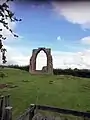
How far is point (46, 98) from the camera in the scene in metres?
10.6

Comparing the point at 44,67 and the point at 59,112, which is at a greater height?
the point at 44,67

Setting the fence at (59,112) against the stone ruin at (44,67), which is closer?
the fence at (59,112)

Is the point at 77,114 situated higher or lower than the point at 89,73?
lower

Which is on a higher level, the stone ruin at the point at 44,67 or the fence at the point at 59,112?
the stone ruin at the point at 44,67

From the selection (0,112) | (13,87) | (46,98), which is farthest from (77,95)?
(0,112)

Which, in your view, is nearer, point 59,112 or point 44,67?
point 59,112

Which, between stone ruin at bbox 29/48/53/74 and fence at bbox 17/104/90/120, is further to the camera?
stone ruin at bbox 29/48/53/74

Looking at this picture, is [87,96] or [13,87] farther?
[13,87]

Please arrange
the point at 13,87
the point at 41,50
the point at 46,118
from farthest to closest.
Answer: the point at 41,50 < the point at 13,87 < the point at 46,118

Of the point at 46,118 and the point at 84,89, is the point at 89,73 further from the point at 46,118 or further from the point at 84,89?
the point at 46,118

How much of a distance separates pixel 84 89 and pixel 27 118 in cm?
875

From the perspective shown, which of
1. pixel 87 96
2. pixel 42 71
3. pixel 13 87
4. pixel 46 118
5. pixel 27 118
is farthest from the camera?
pixel 42 71

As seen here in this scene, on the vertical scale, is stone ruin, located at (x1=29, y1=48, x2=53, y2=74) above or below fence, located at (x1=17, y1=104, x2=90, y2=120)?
above

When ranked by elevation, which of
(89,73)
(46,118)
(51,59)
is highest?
(51,59)
